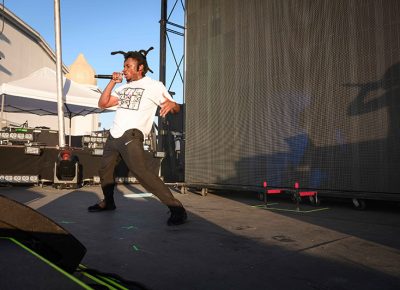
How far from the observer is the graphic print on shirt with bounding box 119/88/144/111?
3762 mm

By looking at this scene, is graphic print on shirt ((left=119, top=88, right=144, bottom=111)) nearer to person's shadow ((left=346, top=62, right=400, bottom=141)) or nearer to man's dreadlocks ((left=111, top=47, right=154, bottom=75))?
man's dreadlocks ((left=111, top=47, right=154, bottom=75))

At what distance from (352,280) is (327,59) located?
399cm

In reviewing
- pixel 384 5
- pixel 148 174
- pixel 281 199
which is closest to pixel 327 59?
pixel 384 5

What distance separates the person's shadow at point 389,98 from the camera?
4477mm

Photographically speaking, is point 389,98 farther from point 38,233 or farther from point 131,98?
point 38,233

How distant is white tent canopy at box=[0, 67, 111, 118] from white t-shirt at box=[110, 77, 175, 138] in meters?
8.13

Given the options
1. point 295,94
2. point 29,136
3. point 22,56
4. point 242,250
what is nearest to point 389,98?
point 295,94

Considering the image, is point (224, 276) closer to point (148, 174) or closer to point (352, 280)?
point (352, 280)

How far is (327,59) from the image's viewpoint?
5.15 metres

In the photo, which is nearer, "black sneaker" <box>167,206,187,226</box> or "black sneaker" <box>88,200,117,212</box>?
"black sneaker" <box>167,206,187,226</box>

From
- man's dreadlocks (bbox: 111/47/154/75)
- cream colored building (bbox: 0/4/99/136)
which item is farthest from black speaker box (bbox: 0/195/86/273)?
cream colored building (bbox: 0/4/99/136)

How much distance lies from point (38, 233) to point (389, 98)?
14.5 feet

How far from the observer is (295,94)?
18.1 feet

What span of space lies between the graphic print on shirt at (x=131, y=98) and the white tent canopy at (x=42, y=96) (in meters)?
8.10
